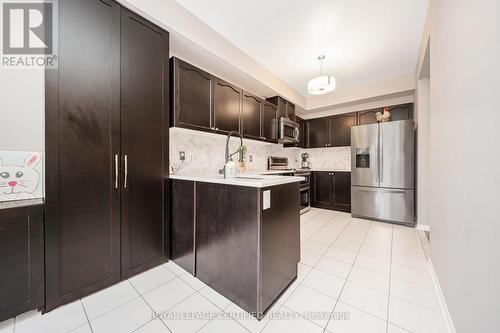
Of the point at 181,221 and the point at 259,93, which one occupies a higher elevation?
the point at 259,93

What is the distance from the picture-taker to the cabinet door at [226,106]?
2.53 m

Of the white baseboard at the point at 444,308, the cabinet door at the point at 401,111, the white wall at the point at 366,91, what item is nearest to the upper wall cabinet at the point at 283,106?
the white wall at the point at 366,91

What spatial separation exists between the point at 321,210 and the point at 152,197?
3610 mm

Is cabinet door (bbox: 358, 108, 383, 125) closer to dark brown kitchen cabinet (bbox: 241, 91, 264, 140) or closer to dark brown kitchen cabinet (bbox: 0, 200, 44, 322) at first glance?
dark brown kitchen cabinet (bbox: 241, 91, 264, 140)

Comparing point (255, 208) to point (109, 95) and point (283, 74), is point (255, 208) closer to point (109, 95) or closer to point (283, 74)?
point (109, 95)

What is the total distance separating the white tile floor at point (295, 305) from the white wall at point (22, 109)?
4.03 feet

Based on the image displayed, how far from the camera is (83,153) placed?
→ 1.48 meters

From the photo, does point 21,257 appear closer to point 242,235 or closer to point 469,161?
point 242,235

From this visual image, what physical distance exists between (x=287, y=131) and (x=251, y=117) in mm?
1043

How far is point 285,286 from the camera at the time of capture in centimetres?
158

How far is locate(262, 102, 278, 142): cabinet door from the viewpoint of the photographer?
344cm

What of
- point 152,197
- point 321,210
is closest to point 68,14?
point 152,197

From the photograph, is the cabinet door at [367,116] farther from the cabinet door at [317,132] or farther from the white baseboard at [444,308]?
the white baseboard at [444,308]

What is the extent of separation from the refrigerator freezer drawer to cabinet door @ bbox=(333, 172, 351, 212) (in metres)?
0.26
